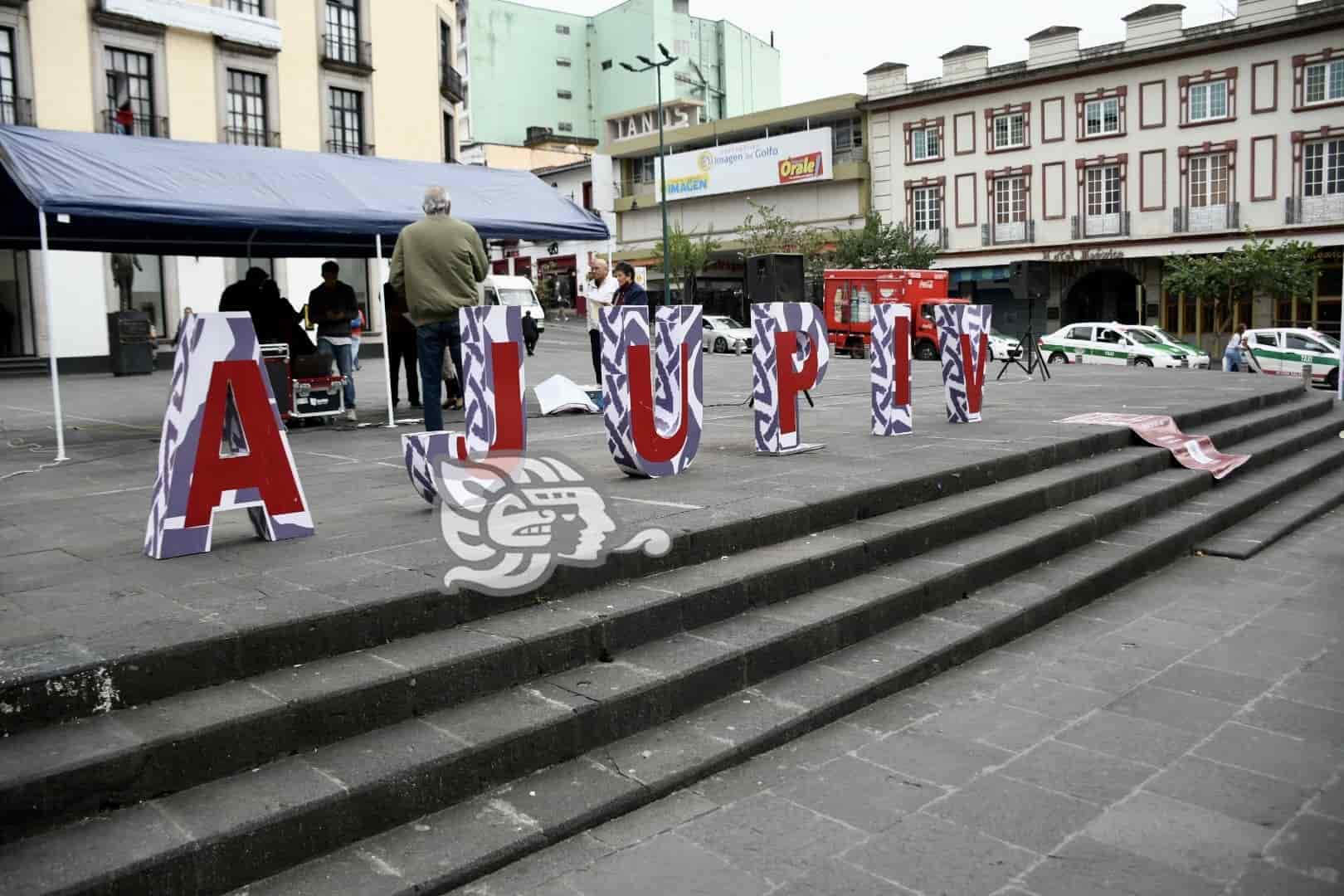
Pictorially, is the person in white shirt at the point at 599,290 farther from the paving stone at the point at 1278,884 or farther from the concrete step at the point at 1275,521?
the paving stone at the point at 1278,884

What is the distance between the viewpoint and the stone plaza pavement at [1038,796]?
2936 mm

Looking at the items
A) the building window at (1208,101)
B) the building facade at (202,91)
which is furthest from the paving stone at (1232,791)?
the building window at (1208,101)

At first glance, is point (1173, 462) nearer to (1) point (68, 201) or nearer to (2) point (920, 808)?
(2) point (920, 808)

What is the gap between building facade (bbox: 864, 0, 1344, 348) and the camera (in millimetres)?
32031

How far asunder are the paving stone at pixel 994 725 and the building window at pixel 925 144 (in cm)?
3883

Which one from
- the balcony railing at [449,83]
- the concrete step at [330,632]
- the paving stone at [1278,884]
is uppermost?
the balcony railing at [449,83]

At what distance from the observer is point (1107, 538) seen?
6.73 metres

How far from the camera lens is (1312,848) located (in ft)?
10.2

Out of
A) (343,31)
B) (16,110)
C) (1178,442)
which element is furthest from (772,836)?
(343,31)

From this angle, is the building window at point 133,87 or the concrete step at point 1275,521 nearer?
the concrete step at point 1275,521

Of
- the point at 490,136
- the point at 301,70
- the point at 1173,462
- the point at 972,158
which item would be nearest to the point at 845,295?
the point at 972,158

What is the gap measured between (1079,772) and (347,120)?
3157 cm

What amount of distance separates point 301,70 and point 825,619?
30.0m

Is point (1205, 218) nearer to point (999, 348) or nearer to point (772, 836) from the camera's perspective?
point (999, 348)
